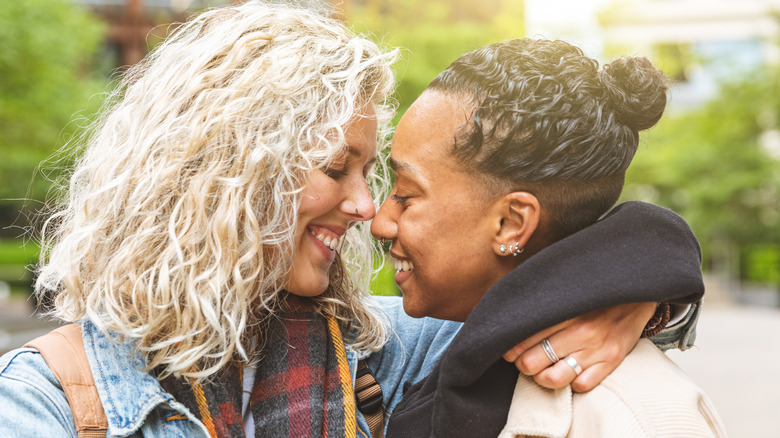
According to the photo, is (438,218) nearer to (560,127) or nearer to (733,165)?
(560,127)

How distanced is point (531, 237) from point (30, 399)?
52.5 inches

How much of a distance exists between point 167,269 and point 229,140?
0.40 m

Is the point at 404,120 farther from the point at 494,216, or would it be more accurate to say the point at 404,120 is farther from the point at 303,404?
the point at 303,404

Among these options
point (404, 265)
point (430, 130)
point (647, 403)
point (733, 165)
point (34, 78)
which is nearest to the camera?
point (647, 403)

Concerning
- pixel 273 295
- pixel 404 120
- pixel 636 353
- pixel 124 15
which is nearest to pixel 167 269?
pixel 273 295

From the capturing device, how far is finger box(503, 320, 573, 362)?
1747 millimetres

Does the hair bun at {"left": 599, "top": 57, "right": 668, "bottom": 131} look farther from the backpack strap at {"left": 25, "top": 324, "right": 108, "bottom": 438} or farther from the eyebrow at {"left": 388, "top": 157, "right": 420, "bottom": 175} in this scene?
the backpack strap at {"left": 25, "top": 324, "right": 108, "bottom": 438}

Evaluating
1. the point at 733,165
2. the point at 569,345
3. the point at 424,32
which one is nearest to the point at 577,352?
the point at 569,345

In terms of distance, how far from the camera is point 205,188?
6.57 feet

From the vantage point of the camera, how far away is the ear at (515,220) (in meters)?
1.93

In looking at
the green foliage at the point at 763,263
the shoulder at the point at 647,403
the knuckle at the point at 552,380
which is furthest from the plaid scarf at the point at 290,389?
the green foliage at the point at 763,263

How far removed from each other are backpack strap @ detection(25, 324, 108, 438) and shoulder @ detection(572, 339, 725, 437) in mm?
1185

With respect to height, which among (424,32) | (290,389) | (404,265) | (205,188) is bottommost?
(424,32)

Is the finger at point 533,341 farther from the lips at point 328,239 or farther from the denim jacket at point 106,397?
the lips at point 328,239
